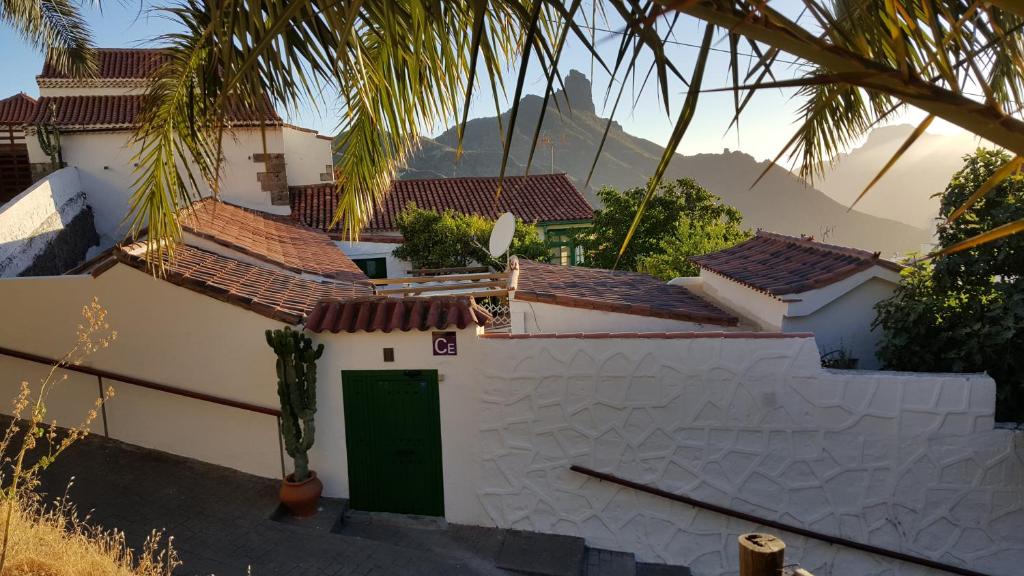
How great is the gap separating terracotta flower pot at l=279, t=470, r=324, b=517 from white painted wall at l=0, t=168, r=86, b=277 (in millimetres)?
5660

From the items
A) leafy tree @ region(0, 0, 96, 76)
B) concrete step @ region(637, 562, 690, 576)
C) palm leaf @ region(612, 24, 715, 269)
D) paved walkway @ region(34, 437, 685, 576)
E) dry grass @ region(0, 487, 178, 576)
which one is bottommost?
concrete step @ region(637, 562, 690, 576)

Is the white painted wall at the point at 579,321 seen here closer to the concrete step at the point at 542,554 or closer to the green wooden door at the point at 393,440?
the green wooden door at the point at 393,440

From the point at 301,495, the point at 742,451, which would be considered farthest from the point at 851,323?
the point at 301,495

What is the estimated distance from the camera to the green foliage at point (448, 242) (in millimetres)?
17672

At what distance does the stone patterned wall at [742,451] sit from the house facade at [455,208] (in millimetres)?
11698

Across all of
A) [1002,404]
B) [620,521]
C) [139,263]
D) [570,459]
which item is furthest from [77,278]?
[1002,404]

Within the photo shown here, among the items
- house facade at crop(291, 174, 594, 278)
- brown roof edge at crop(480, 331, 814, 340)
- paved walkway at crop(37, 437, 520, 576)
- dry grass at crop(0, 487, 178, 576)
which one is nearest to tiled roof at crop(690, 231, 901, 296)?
brown roof edge at crop(480, 331, 814, 340)

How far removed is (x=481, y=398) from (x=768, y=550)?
488 centimetres

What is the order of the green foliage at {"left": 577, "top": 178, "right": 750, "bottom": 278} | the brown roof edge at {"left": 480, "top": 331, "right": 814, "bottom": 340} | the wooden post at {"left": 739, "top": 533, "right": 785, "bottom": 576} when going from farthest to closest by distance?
the green foliage at {"left": 577, "top": 178, "right": 750, "bottom": 278} → the brown roof edge at {"left": 480, "top": 331, "right": 814, "bottom": 340} → the wooden post at {"left": 739, "top": 533, "right": 785, "bottom": 576}

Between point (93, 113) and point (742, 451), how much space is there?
1775cm

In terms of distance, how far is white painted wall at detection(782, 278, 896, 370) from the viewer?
829 centimetres

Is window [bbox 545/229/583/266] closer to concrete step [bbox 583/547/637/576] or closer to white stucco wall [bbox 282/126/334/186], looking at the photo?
white stucco wall [bbox 282/126/334/186]

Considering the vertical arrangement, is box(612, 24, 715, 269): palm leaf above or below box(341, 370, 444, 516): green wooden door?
above

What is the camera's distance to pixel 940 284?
7051 millimetres
